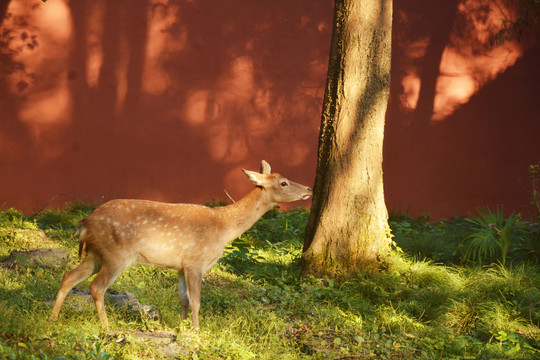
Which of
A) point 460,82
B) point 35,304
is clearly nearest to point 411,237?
point 460,82

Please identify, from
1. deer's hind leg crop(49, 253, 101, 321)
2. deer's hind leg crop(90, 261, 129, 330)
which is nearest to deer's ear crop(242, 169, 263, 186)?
deer's hind leg crop(90, 261, 129, 330)

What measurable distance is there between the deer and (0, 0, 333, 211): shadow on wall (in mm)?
→ 4193

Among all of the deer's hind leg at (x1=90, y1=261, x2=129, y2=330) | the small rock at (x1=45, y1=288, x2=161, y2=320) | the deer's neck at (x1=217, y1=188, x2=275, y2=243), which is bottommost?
the small rock at (x1=45, y1=288, x2=161, y2=320)

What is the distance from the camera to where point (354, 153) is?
6438 millimetres

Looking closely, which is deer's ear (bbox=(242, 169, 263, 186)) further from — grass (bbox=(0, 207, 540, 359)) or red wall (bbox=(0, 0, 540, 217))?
red wall (bbox=(0, 0, 540, 217))

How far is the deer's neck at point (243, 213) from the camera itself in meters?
5.41

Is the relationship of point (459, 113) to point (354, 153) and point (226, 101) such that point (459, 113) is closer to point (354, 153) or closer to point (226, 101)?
point (226, 101)

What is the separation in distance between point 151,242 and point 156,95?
482 cm

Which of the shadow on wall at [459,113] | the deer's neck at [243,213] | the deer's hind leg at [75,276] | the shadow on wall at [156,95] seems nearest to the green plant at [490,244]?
the shadow on wall at [459,113]

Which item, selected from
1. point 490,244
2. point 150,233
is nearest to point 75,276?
point 150,233

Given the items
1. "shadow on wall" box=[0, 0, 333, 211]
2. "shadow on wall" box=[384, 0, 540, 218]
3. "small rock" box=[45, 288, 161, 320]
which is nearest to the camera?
"small rock" box=[45, 288, 161, 320]

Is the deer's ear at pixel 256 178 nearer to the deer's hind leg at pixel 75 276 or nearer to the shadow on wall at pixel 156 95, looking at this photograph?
the deer's hind leg at pixel 75 276

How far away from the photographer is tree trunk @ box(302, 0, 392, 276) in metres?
6.40

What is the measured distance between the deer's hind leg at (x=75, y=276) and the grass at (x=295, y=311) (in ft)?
0.39
